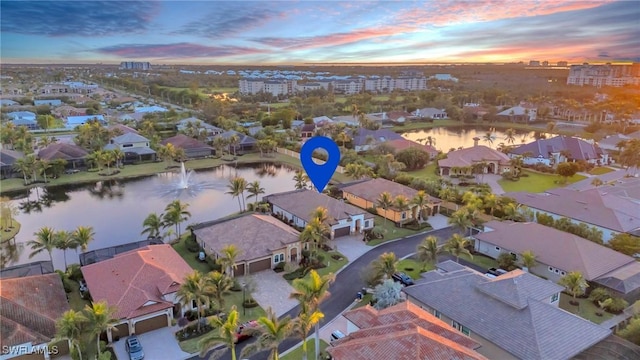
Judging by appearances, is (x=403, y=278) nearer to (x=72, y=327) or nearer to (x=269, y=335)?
(x=269, y=335)

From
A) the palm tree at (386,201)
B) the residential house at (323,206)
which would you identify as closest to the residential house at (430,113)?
the palm tree at (386,201)

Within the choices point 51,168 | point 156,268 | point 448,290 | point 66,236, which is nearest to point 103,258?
point 66,236

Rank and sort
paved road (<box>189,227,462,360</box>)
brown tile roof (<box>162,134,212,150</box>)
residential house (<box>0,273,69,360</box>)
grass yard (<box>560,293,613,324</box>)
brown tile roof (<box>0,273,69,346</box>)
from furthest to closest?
brown tile roof (<box>162,134,212,150</box>) → grass yard (<box>560,293,613,324</box>) → paved road (<box>189,227,462,360</box>) → brown tile roof (<box>0,273,69,346</box>) → residential house (<box>0,273,69,360</box>)

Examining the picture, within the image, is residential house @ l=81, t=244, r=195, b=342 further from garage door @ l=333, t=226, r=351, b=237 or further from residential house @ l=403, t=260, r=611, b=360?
garage door @ l=333, t=226, r=351, b=237

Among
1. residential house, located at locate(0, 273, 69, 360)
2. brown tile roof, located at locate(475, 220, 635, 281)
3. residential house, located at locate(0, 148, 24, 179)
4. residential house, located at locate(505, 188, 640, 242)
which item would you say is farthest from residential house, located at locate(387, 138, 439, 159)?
residential house, located at locate(0, 148, 24, 179)

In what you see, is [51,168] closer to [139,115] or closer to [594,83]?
[139,115]

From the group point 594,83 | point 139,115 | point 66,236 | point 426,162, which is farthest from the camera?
point 594,83

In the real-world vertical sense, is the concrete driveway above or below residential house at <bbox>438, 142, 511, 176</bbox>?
below
